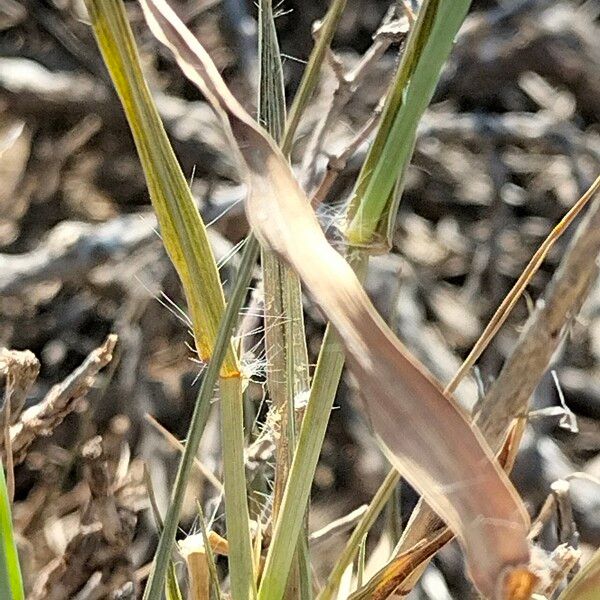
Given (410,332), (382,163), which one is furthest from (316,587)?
(410,332)

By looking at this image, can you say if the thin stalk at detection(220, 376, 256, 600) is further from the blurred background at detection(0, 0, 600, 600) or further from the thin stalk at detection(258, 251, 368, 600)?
the blurred background at detection(0, 0, 600, 600)

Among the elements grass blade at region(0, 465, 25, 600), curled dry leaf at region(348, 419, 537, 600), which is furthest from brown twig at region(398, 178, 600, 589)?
grass blade at region(0, 465, 25, 600)

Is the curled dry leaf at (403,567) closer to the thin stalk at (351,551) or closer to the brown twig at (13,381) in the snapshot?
the thin stalk at (351,551)

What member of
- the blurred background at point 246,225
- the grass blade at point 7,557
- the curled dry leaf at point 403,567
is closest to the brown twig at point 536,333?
the curled dry leaf at point 403,567

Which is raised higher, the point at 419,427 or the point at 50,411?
the point at 419,427

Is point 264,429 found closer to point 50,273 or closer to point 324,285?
point 324,285

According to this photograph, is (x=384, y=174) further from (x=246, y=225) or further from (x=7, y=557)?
(x=246, y=225)

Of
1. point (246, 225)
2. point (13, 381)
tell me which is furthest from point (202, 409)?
point (246, 225)
